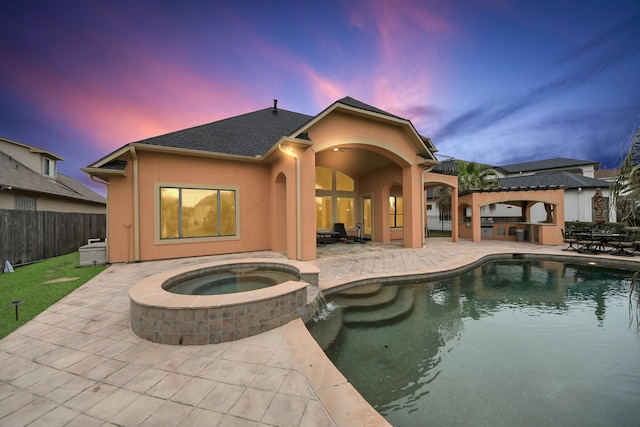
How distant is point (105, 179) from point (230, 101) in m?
12.0

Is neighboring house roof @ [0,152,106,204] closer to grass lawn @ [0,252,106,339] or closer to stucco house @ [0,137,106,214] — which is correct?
stucco house @ [0,137,106,214]

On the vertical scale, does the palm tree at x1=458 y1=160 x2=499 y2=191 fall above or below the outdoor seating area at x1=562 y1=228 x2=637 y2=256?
above

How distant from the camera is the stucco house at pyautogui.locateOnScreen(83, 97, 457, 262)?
26.8 feet

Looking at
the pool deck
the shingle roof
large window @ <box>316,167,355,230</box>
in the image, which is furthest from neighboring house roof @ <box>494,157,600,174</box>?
the pool deck

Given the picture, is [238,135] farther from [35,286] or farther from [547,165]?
[547,165]

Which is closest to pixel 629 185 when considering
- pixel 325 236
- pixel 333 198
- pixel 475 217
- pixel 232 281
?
pixel 232 281

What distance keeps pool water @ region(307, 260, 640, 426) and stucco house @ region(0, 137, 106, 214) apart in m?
13.8

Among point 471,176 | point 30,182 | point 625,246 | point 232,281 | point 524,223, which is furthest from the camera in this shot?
point 471,176

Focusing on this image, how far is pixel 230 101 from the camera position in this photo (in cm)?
1769

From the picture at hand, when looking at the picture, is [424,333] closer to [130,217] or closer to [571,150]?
[130,217]

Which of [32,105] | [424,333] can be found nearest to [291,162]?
[424,333]

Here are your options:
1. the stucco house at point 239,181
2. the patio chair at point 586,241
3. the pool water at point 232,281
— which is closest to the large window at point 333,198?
the stucco house at point 239,181

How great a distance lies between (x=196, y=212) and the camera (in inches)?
364

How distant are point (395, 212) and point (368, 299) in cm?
1076
